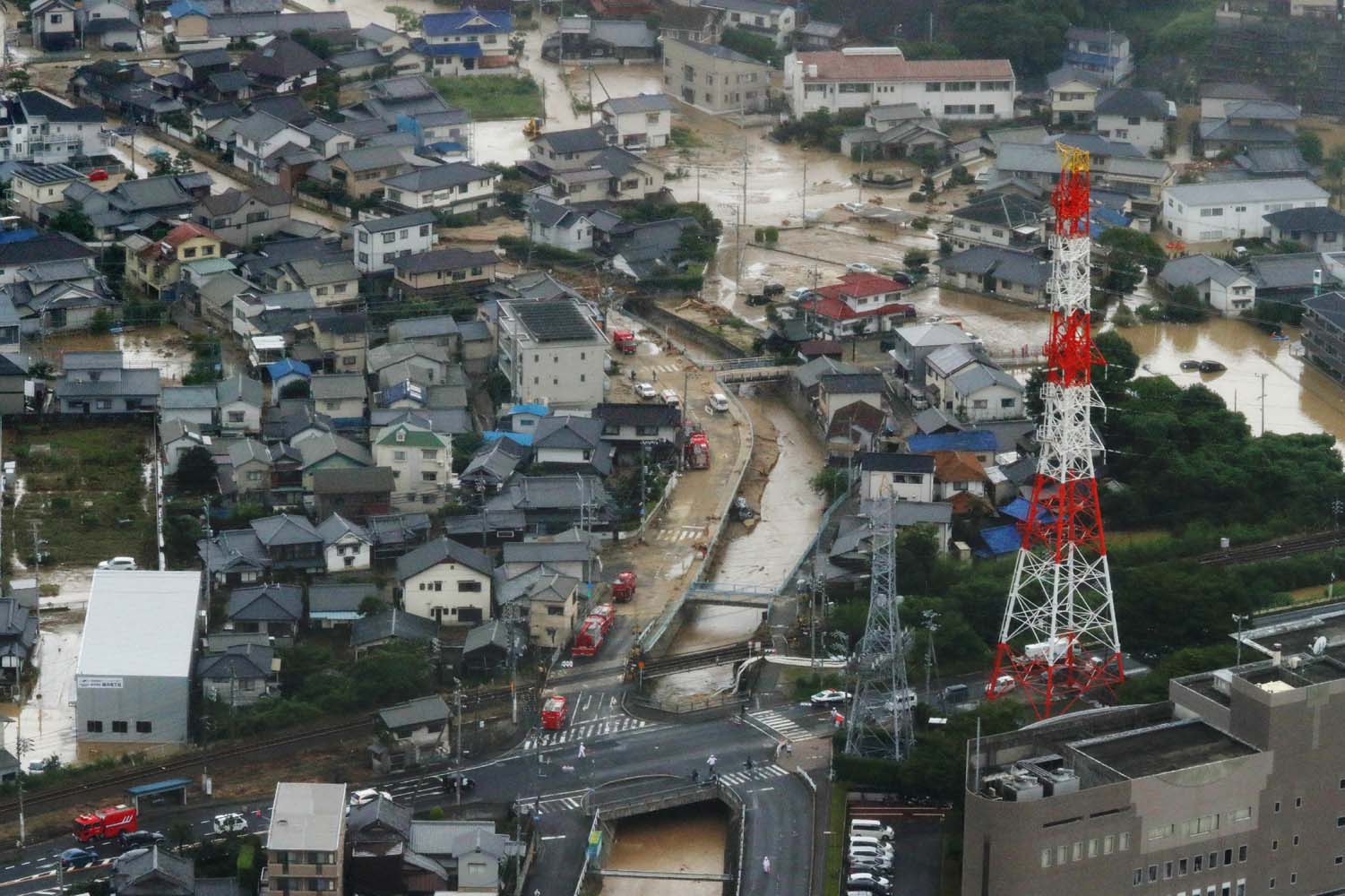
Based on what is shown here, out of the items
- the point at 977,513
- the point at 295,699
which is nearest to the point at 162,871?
the point at 295,699

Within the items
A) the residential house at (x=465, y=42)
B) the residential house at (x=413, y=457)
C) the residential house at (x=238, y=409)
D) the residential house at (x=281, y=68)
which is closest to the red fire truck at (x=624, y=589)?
the residential house at (x=413, y=457)

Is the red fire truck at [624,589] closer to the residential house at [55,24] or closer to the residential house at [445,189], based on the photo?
the residential house at [445,189]

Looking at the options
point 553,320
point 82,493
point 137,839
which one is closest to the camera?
point 137,839

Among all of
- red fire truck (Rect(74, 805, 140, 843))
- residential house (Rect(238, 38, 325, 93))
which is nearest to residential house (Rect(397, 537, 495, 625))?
red fire truck (Rect(74, 805, 140, 843))

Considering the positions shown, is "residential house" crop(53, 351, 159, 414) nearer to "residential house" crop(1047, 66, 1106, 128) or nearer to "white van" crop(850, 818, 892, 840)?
"white van" crop(850, 818, 892, 840)

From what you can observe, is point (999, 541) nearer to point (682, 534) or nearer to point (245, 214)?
point (682, 534)

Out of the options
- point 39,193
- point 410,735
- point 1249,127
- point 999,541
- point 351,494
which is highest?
point 39,193

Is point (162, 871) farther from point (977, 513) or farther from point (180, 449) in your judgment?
point (977, 513)

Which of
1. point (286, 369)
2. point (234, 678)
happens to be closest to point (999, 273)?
point (286, 369)
